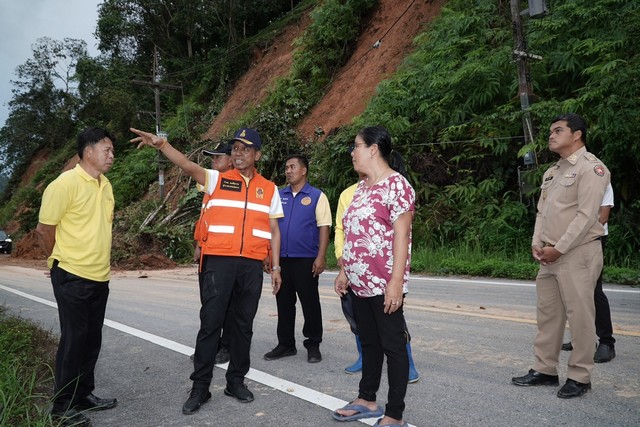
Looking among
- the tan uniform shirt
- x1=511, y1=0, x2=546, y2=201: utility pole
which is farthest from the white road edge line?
x1=511, y1=0, x2=546, y2=201: utility pole

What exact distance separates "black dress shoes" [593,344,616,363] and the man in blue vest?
2.51m

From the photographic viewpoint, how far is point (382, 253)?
348cm

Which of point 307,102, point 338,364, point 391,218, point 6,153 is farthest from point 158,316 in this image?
point 6,153

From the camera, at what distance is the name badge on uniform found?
14.1 feet

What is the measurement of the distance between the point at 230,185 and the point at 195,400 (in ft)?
5.33

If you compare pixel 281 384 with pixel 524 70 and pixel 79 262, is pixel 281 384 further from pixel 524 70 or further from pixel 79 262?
pixel 524 70

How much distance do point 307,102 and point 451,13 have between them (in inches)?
301

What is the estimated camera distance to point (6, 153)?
186 ft

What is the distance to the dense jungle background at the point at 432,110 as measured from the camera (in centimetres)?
1112

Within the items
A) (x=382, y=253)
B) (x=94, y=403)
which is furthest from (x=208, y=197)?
(x=382, y=253)

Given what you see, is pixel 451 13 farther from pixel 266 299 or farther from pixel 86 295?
pixel 86 295

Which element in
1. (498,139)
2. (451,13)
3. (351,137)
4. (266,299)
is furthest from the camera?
(451,13)

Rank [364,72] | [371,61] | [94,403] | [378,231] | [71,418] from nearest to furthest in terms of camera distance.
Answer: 1. [378,231]
2. [71,418]
3. [94,403]
4. [364,72]
5. [371,61]

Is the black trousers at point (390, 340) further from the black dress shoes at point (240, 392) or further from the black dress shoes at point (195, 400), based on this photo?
the black dress shoes at point (195, 400)
